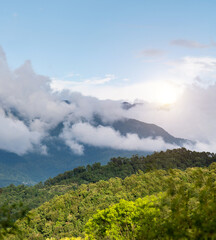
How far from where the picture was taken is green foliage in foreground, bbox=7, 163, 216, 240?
94.0ft

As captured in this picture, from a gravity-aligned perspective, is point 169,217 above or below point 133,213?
below

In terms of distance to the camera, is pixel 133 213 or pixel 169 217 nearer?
pixel 169 217

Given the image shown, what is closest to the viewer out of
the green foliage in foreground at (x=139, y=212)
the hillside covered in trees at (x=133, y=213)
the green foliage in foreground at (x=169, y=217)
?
the green foliage in foreground at (x=169, y=217)

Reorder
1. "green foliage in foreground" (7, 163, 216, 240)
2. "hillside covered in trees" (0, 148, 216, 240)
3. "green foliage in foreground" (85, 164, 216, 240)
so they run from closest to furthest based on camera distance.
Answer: "green foliage in foreground" (85, 164, 216, 240) → "hillside covered in trees" (0, 148, 216, 240) → "green foliage in foreground" (7, 163, 216, 240)

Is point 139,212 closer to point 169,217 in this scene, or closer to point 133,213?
point 133,213

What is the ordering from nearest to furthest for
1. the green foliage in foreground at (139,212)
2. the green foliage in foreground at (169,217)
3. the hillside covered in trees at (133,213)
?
1. the green foliage in foreground at (169,217)
2. the hillside covered in trees at (133,213)
3. the green foliage in foreground at (139,212)

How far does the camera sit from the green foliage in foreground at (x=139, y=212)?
2866cm

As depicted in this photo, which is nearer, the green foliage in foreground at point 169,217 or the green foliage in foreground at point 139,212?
the green foliage in foreground at point 169,217

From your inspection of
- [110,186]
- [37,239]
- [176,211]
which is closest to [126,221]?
[176,211]

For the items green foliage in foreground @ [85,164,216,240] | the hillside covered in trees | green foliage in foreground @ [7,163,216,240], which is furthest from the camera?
green foliage in foreground @ [7,163,216,240]

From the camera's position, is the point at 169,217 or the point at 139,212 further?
the point at 139,212

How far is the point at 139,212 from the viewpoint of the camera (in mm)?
57344

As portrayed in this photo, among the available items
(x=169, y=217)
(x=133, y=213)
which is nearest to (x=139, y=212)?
(x=133, y=213)

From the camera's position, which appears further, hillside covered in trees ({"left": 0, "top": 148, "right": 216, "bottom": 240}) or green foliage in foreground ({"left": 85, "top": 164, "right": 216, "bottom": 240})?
hillside covered in trees ({"left": 0, "top": 148, "right": 216, "bottom": 240})
